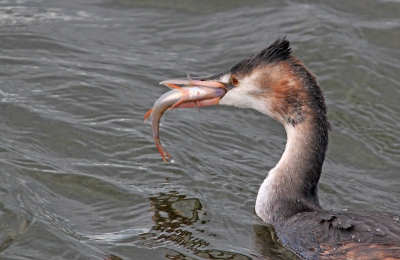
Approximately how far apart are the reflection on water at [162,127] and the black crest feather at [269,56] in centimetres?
128

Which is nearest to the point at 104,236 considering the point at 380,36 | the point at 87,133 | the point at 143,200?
the point at 143,200

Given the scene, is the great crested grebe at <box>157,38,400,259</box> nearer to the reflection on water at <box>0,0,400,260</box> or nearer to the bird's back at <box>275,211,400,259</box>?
the bird's back at <box>275,211,400,259</box>

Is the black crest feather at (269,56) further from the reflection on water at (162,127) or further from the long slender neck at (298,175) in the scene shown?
the reflection on water at (162,127)

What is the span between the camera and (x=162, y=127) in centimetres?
807

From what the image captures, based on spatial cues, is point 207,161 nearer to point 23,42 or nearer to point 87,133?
point 87,133

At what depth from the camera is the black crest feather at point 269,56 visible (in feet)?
20.9

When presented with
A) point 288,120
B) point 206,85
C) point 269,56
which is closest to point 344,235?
point 288,120

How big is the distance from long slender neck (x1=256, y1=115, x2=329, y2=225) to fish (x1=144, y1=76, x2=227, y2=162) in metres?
0.73

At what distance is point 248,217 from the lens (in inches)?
262

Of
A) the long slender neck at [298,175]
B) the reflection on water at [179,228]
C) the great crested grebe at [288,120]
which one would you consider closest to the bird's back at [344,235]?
the great crested grebe at [288,120]

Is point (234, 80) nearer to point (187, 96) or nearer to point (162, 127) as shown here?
point (187, 96)

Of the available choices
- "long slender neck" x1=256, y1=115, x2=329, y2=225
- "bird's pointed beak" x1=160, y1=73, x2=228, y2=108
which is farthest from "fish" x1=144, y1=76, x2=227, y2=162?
"long slender neck" x1=256, y1=115, x2=329, y2=225

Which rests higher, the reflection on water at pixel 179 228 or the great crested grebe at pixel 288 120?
the great crested grebe at pixel 288 120

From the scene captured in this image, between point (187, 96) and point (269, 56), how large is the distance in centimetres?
82
